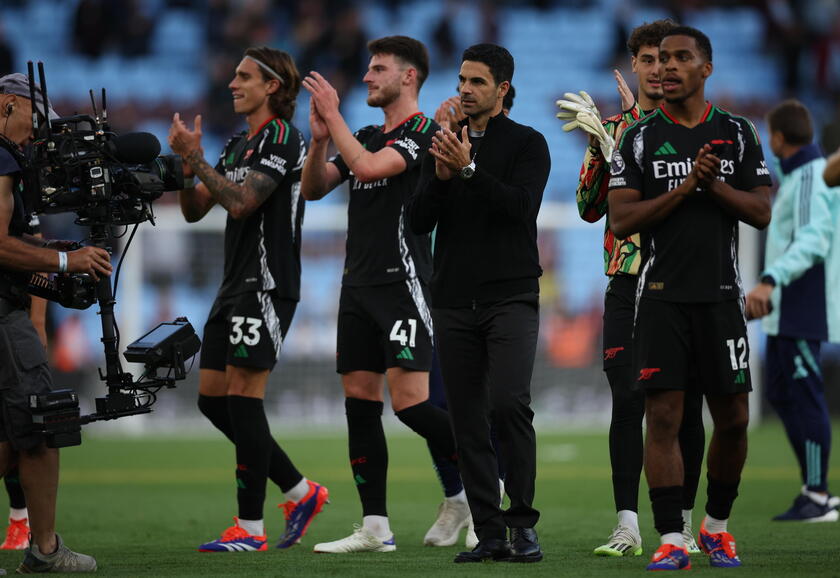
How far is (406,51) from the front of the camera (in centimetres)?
722

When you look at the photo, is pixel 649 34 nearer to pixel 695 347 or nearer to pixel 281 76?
pixel 695 347

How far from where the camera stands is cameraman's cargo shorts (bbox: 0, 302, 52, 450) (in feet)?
19.1

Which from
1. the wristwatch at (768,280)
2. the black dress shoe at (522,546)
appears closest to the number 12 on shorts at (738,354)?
the black dress shoe at (522,546)

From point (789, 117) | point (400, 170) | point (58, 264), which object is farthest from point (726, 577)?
point (789, 117)

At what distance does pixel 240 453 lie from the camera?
23.1ft

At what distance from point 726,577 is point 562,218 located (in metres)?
11.3

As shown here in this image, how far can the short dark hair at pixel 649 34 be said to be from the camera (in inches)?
264

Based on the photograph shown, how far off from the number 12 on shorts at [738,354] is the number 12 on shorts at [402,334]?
→ 1.89 m

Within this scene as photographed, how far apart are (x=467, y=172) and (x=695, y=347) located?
121cm

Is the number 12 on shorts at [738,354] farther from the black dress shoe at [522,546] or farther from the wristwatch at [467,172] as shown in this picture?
the wristwatch at [467,172]

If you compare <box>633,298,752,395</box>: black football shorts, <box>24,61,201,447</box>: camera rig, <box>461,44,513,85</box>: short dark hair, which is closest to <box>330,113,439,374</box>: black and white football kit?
<box>461,44,513,85</box>: short dark hair

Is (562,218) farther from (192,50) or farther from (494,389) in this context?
(494,389)

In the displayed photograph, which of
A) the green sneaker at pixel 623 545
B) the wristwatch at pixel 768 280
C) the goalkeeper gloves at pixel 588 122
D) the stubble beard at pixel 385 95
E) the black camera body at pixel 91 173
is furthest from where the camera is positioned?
the wristwatch at pixel 768 280

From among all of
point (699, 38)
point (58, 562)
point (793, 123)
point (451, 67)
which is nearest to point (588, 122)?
point (699, 38)
